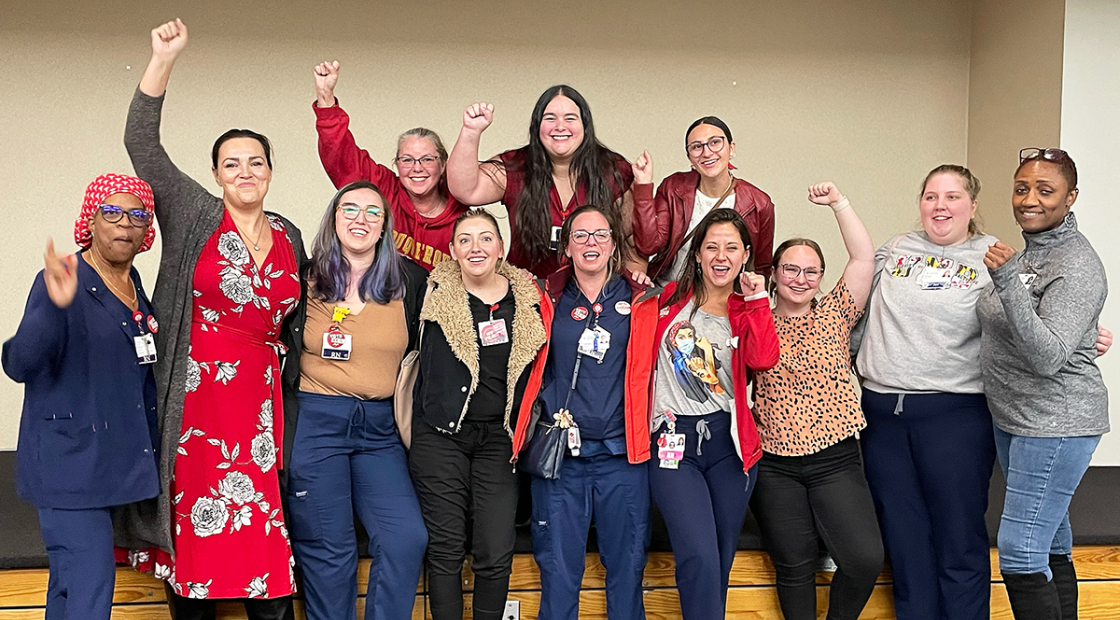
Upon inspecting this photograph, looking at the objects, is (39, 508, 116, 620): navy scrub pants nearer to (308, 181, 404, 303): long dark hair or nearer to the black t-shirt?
(308, 181, 404, 303): long dark hair

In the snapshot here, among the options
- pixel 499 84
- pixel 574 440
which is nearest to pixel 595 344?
pixel 574 440

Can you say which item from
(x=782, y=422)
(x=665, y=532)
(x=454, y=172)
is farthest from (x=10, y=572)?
(x=782, y=422)

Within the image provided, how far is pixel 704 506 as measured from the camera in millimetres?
2902

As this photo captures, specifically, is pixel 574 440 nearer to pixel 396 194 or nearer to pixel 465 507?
pixel 465 507

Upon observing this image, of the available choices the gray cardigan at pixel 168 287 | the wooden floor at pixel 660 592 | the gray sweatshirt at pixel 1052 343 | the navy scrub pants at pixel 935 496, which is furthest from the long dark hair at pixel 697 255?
the gray cardigan at pixel 168 287

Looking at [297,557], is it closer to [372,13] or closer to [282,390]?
[282,390]

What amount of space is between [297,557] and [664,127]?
339 centimetres

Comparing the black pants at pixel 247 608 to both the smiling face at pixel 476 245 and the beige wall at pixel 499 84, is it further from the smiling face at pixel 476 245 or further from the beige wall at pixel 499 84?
the beige wall at pixel 499 84

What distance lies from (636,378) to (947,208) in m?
1.16

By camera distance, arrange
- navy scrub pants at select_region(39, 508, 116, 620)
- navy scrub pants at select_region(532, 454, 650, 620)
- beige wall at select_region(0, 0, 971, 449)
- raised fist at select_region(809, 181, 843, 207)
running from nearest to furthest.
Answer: navy scrub pants at select_region(39, 508, 116, 620), navy scrub pants at select_region(532, 454, 650, 620), raised fist at select_region(809, 181, 843, 207), beige wall at select_region(0, 0, 971, 449)

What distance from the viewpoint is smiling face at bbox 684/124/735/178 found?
10.4 ft

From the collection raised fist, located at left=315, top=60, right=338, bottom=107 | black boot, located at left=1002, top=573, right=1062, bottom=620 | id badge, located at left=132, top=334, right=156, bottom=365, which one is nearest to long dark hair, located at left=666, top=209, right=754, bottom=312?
black boot, located at left=1002, top=573, right=1062, bottom=620

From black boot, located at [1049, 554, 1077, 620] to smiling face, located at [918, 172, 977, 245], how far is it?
1.07 meters

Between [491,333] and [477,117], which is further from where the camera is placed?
[477,117]
